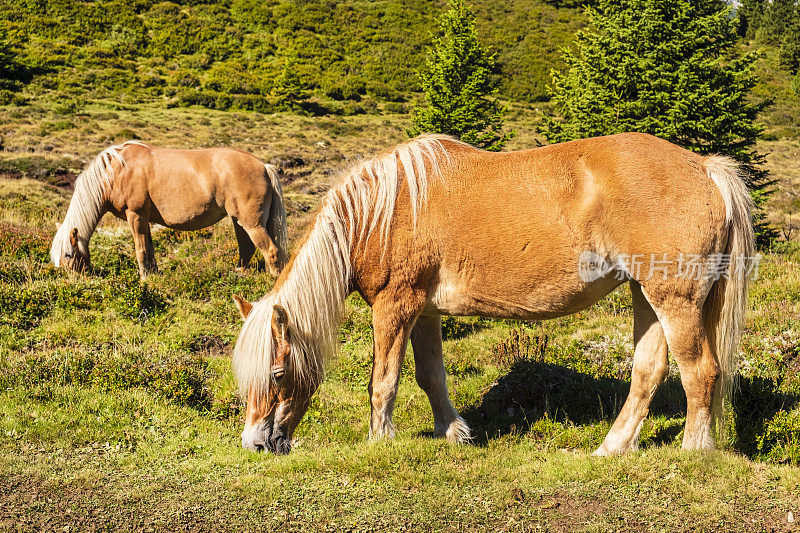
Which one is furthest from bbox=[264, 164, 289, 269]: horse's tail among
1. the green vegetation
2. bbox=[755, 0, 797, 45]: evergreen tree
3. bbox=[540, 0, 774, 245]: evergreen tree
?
bbox=[755, 0, 797, 45]: evergreen tree

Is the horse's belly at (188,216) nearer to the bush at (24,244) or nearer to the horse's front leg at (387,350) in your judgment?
the bush at (24,244)

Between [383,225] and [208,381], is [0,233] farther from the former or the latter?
[383,225]

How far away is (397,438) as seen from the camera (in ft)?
16.2

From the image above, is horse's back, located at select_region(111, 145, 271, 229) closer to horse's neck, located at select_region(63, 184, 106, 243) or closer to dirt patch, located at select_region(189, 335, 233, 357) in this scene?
horse's neck, located at select_region(63, 184, 106, 243)

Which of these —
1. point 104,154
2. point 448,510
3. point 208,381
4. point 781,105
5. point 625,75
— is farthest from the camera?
point 781,105

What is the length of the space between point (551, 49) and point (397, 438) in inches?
1860

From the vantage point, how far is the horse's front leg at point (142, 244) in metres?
9.80

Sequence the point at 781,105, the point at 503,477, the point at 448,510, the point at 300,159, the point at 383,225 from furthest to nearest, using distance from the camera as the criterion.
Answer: the point at 781,105, the point at 300,159, the point at 383,225, the point at 503,477, the point at 448,510

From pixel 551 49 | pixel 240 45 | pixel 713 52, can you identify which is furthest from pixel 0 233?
pixel 551 49

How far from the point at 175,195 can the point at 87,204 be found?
1.35 meters

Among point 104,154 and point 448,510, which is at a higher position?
point 104,154

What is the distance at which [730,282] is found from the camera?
4.48 metres

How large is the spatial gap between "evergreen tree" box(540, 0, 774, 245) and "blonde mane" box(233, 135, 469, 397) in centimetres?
890

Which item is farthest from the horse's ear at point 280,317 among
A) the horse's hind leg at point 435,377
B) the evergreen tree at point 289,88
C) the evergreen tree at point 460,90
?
the evergreen tree at point 289,88
